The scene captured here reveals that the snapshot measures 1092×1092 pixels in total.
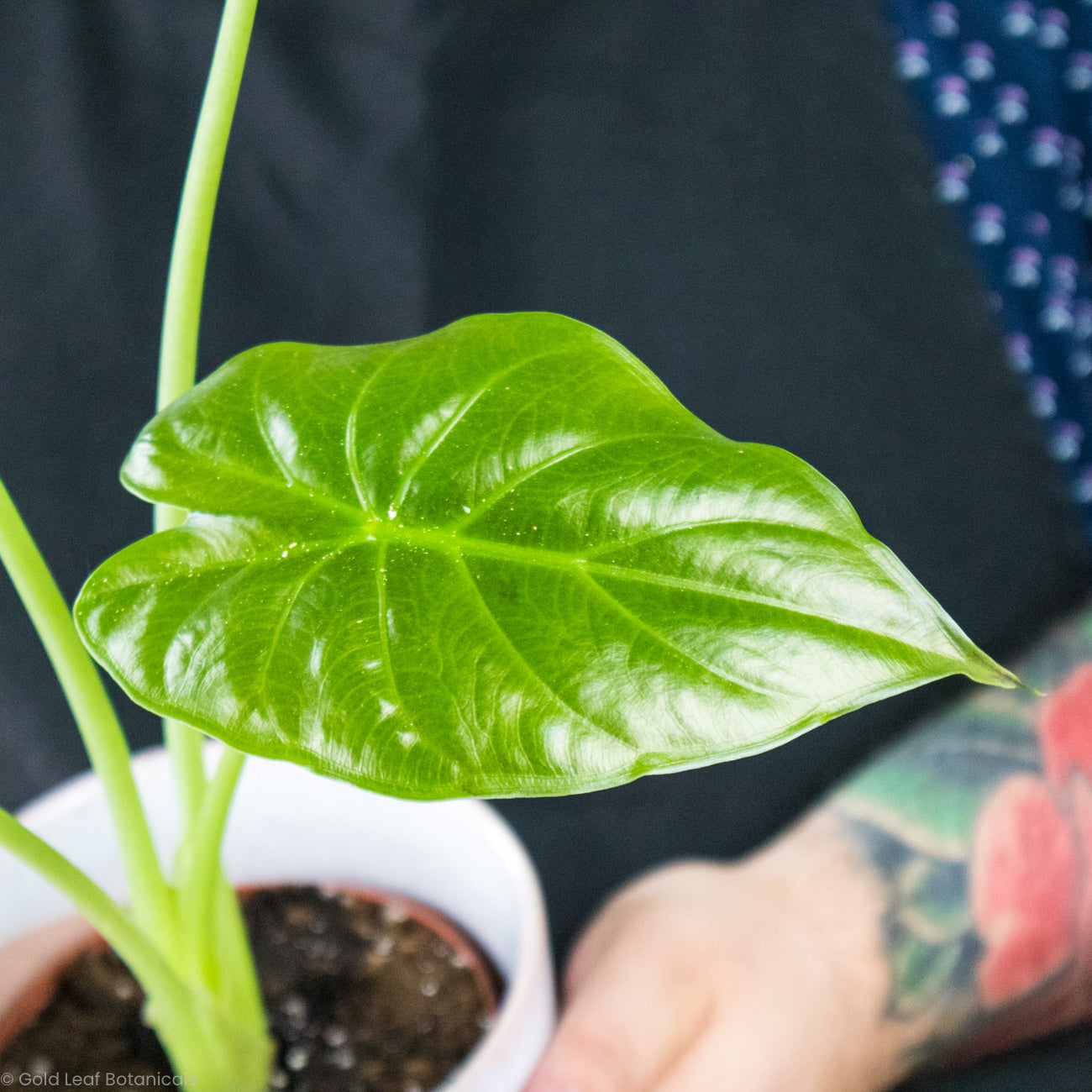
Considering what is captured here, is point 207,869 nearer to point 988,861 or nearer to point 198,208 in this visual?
point 198,208

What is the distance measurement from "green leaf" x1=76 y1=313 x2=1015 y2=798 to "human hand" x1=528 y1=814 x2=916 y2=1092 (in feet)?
0.80

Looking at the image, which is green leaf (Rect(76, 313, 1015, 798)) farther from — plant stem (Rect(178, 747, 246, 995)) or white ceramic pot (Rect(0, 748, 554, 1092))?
white ceramic pot (Rect(0, 748, 554, 1092))

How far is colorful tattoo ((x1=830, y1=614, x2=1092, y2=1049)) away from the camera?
639mm

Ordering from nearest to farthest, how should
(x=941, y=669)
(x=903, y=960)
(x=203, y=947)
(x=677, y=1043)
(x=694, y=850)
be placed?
(x=941, y=669)
(x=203, y=947)
(x=677, y=1043)
(x=903, y=960)
(x=694, y=850)

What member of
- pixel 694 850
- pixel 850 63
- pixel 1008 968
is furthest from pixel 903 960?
pixel 850 63

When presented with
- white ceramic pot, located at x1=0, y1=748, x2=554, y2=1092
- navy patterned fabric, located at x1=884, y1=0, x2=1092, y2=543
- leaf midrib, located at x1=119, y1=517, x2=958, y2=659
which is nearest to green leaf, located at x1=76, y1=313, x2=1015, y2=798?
leaf midrib, located at x1=119, y1=517, x2=958, y2=659

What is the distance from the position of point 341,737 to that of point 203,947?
7.4 inches

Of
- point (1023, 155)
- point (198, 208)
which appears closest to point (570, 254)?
point (1023, 155)

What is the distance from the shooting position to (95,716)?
0.32 meters

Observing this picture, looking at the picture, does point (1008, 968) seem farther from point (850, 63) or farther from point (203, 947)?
point (850, 63)

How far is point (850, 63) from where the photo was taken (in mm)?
850

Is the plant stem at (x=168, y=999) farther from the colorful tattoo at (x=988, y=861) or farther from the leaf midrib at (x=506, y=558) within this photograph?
the colorful tattoo at (x=988, y=861)

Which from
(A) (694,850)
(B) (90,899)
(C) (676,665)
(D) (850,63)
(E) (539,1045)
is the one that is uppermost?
(D) (850,63)

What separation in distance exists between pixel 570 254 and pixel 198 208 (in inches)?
20.9
